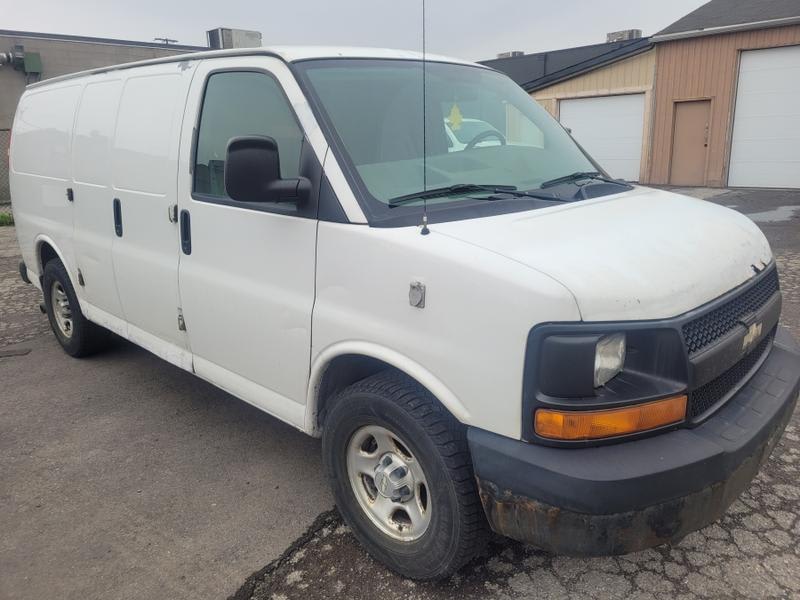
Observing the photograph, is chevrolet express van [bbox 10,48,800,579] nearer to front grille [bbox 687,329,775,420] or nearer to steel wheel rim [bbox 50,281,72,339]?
front grille [bbox 687,329,775,420]

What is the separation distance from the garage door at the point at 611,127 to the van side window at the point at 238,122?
58.7 ft

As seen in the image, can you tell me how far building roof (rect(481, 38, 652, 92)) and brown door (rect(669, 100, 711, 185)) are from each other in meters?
2.27

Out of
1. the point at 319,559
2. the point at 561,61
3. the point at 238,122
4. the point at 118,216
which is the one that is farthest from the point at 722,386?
the point at 561,61

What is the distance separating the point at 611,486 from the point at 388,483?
943mm

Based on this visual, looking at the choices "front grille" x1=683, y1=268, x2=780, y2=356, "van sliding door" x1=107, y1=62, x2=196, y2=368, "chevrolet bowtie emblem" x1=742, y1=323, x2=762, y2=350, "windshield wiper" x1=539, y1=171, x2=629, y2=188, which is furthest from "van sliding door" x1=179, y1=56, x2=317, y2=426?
"chevrolet bowtie emblem" x1=742, y1=323, x2=762, y2=350

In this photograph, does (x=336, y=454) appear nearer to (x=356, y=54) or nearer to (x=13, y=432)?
(x=356, y=54)

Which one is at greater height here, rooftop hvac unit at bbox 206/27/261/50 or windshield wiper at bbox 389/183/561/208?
rooftop hvac unit at bbox 206/27/261/50

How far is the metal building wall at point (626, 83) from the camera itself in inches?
741

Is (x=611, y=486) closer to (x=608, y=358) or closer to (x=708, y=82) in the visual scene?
(x=608, y=358)

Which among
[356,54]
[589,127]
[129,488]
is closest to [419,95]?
[356,54]

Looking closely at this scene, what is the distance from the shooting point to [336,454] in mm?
2709

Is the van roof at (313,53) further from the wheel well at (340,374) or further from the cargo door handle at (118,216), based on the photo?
the wheel well at (340,374)

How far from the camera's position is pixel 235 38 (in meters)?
4.10

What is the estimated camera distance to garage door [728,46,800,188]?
1622cm
